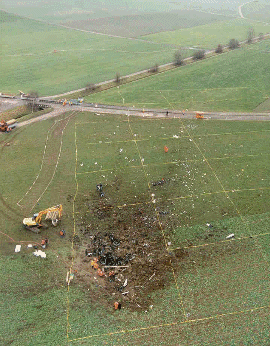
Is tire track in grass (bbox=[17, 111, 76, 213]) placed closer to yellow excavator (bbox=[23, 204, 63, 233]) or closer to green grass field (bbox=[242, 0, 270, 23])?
yellow excavator (bbox=[23, 204, 63, 233])

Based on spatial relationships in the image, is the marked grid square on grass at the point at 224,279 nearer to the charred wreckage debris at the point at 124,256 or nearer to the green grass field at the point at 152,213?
the green grass field at the point at 152,213

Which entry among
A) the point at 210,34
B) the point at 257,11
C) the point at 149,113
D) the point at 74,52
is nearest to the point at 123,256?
the point at 149,113

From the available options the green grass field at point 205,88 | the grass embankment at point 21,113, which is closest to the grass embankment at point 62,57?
the grass embankment at point 21,113

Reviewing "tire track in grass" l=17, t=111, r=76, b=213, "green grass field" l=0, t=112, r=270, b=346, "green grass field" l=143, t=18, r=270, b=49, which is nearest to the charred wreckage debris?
"green grass field" l=0, t=112, r=270, b=346

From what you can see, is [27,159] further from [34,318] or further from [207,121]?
[207,121]

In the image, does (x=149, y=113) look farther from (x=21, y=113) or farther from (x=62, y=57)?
(x=62, y=57)
